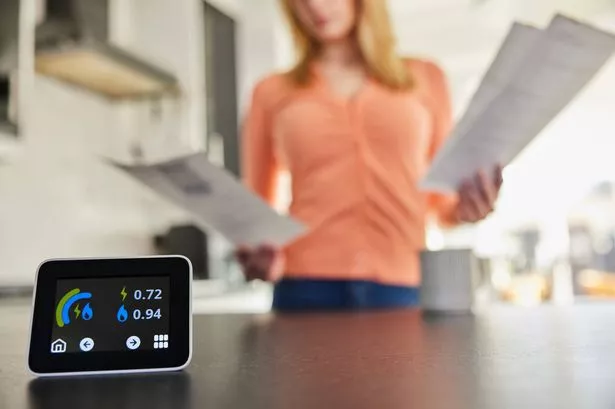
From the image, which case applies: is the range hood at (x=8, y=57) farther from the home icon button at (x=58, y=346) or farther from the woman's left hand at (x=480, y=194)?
the home icon button at (x=58, y=346)

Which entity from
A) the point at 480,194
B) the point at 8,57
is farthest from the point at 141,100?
the point at 480,194

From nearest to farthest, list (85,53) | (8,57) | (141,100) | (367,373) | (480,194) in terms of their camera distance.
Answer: (367,373) < (480,194) < (8,57) < (85,53) < (141,100)

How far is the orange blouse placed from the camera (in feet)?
4.13

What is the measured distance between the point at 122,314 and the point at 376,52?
3.04ft

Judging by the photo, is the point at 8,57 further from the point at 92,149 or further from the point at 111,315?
the point at 111,315

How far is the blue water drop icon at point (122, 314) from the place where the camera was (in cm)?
52

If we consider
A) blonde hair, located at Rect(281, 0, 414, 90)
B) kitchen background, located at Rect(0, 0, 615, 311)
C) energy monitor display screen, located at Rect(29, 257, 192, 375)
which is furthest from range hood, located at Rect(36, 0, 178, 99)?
energy monitor display screen, located at Rect(29, 257, 192, 375)

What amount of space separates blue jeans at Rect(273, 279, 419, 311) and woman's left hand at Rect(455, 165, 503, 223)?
23 centimetres

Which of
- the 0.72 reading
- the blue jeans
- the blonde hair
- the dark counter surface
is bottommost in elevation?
the dark counter surface

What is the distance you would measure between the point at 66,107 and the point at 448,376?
2118 mm

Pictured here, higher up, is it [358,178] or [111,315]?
[358,178]

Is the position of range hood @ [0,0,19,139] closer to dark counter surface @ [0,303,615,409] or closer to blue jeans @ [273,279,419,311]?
blue jeans @ [273,279,419,311]

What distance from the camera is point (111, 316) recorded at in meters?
0.52

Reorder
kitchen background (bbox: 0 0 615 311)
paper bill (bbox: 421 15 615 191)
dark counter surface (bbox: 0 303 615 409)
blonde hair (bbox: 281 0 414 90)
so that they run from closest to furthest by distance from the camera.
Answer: dark counter surface (bbox: 0 303 615 409)
paper bill (bbox: 421 15 615 191)
blonde hair (bbox: 281 0 414 90)
kitchen background (bbox: 0 0 615 311)
